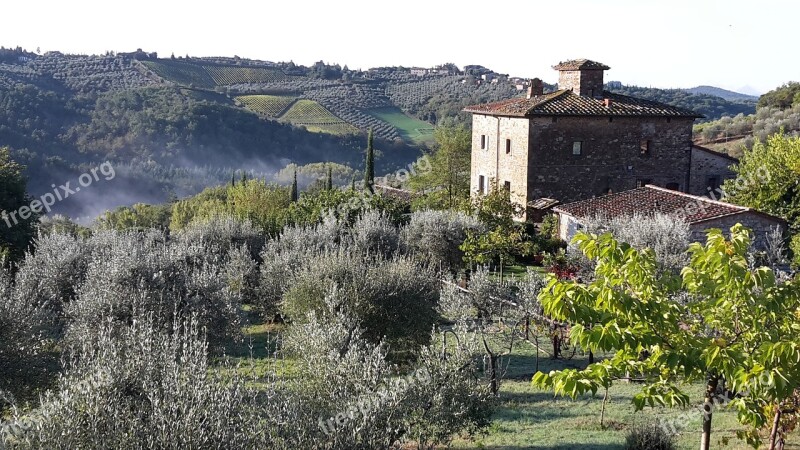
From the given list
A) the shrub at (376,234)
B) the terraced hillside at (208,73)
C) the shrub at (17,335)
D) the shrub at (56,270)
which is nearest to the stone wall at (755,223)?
the shrub at (376,234)

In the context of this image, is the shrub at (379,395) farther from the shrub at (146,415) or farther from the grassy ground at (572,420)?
the shrub at (146,415)

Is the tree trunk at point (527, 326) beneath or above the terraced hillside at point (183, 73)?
beneath

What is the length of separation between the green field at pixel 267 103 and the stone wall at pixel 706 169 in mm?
91144

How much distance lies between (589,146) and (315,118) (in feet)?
297

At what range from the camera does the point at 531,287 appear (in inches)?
751

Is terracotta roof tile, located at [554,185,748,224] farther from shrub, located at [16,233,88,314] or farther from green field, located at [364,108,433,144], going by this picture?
green field, located at [364,108,433,144]

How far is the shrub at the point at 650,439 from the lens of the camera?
36.8ft

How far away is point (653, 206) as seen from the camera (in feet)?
98.9

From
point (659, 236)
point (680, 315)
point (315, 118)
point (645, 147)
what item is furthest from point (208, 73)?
point (680, 315)

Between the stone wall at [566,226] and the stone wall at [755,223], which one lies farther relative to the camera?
the stone wall at [566,226]

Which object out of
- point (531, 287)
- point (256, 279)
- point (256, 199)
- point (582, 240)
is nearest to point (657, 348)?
point (582, 240)

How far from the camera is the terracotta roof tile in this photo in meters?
28.0

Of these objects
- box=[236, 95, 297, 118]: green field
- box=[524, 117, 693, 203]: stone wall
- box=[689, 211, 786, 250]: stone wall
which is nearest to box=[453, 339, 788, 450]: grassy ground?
box=[689, 211, 786, 250]: stone wall

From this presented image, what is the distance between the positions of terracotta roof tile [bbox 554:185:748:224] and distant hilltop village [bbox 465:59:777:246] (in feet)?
13.7
